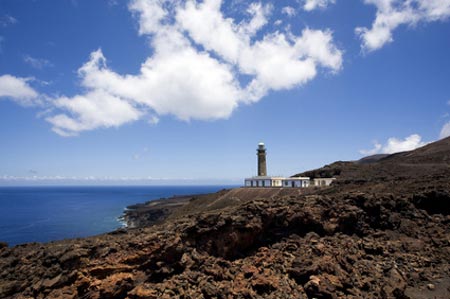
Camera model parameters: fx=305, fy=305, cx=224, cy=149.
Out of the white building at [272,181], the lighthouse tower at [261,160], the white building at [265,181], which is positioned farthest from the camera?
the lighthouse tower at [261,160]

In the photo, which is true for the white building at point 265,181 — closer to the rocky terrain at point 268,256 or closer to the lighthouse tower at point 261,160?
the lighthouse tower at point 261,160

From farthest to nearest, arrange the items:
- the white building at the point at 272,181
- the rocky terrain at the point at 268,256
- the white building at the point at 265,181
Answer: the white building at the point at 265,181 → the white building at the point at 272,181 → the rocky terrain at the point at 268,256

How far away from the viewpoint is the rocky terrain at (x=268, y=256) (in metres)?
13.7

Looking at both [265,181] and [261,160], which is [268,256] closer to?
[265,181]

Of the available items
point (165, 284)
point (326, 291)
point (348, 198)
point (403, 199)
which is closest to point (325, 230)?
point (348, 198)

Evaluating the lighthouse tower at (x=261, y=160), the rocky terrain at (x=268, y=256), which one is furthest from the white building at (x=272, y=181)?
the rocky terrain at (x=268, y=256)

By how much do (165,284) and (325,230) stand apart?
1063 cm

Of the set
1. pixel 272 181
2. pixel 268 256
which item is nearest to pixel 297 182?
pixel 272 181

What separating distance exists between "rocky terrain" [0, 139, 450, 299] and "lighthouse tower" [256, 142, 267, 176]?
2809 centimetres

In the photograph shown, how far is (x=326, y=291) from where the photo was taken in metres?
14.2

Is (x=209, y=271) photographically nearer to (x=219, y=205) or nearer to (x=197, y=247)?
(x=197, y=247)

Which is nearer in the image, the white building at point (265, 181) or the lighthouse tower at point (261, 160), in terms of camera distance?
the white building at point (265, 181)

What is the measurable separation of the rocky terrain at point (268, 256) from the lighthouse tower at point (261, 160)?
28093 mm

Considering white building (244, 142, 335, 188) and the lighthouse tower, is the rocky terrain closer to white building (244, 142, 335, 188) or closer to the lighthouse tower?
white building (244, 142, 335, 188)
